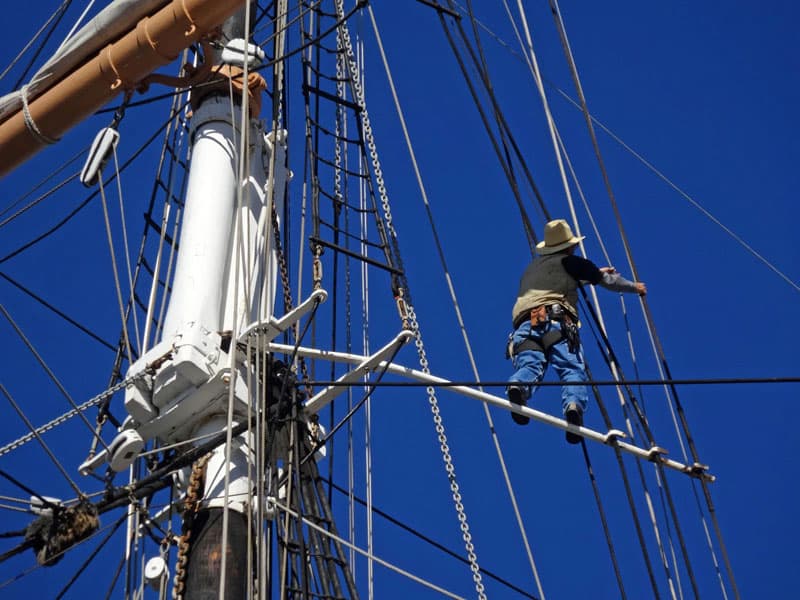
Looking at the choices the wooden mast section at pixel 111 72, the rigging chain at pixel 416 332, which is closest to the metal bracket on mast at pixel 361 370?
the rigging chain at pixel 416 332

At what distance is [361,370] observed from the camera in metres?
9.47

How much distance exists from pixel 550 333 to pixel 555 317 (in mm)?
110

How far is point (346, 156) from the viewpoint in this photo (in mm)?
12172

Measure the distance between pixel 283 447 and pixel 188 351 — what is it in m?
1.06

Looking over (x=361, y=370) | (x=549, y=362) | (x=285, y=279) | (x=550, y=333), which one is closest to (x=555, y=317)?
(x=550, y=333)

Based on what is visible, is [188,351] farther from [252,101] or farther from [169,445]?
Answer: [252,101]

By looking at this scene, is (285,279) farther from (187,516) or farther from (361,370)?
(187,516)

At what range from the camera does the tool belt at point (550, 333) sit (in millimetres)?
8742

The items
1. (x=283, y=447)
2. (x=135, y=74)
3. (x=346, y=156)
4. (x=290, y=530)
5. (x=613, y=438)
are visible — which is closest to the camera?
(x=613, y=438)

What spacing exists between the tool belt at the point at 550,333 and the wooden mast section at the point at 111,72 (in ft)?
11.6

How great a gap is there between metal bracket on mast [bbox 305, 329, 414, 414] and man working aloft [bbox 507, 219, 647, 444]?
74 cm

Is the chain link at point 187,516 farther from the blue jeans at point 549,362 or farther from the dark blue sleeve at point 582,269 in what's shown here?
the dark blue sleeve at point 582,269

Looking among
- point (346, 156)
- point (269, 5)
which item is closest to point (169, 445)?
point (346, 156)

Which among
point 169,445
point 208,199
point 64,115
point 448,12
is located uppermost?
point 448,12
